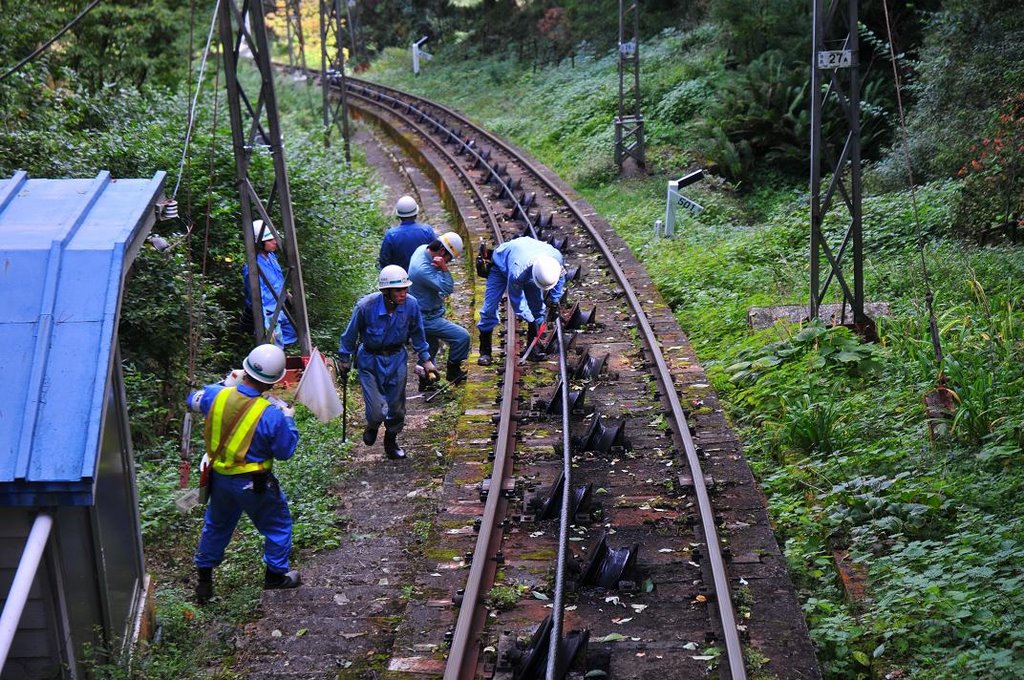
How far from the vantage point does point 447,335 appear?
→ 1069 cm

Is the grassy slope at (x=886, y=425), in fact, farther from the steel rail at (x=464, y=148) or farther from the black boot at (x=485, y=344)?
the black boot at (x=485, y=344)

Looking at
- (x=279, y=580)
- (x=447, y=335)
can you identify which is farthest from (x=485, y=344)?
(x=279, y=580)

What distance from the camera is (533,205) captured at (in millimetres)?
19453

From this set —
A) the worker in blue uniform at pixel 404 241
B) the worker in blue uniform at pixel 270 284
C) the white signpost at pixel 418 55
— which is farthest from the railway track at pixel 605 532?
the white signpost at pixel 418 55

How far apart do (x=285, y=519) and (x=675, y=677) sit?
2.86 meters

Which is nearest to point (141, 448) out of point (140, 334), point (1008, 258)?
point (140, 334)

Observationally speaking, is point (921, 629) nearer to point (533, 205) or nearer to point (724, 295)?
point (724, 295)

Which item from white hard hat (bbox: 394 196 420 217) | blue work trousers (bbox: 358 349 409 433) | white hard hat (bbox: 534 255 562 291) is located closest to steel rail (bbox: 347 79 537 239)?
white hard hat (bbox: 394 196 420 217)

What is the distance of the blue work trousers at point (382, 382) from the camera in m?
9.05

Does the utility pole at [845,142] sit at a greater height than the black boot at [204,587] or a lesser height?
greater

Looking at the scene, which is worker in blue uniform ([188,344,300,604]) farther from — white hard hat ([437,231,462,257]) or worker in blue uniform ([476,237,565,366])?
white hard hat ([437,231,462,257])

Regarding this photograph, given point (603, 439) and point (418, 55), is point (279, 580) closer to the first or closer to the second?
point (603, 439)

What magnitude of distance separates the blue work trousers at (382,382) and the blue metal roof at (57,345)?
3.00m

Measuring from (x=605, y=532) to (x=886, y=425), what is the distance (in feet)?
8.98
